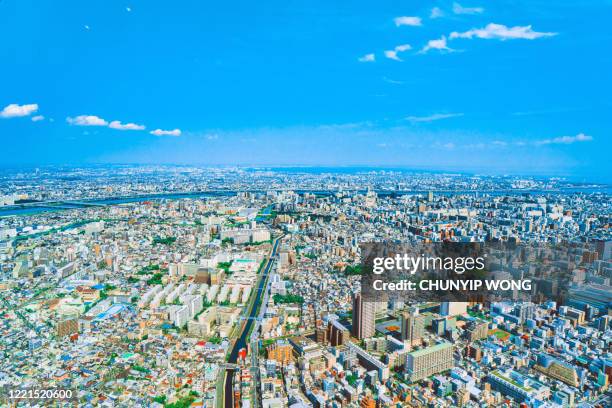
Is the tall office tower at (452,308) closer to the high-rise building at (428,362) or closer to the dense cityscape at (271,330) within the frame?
the dense cityscape at (271,330)

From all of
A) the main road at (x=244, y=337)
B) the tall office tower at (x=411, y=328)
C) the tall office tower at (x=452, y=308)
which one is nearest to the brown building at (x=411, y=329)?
the tall office tower at (x=411, y=328)

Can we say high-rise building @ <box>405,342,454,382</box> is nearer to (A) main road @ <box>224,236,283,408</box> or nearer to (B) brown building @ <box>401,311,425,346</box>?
(B) brown building @ <box>401,311,425,346</box>

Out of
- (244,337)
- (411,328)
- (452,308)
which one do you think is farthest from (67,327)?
(452,308)

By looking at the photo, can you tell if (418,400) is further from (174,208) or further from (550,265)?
(174,208)

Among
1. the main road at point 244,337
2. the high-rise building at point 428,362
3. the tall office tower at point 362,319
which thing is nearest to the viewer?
the main road at point 244,337

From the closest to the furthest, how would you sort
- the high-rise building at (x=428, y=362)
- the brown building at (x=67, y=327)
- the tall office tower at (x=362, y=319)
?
the high-rise building at (x=428, y=362)
the brown building at (x=67, y=327)
the tall office tower at (x=362, y=319)

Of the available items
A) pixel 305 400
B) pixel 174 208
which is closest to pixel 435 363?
pixel 305 400
